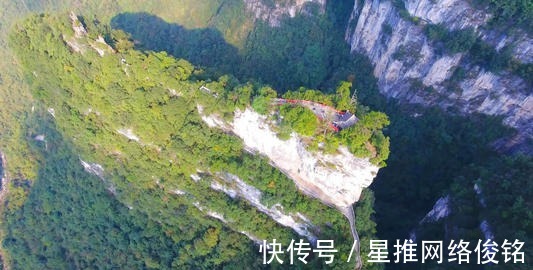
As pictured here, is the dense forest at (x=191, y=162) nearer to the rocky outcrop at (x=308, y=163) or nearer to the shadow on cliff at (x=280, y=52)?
the shadow on cliff at (x=280, y=52)

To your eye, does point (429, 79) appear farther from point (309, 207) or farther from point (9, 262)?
point (9, 262)

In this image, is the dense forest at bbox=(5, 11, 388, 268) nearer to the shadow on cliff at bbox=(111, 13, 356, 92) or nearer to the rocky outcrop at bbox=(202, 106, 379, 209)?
the rocky outcrop at bbox=(202, 106, 379, 209)

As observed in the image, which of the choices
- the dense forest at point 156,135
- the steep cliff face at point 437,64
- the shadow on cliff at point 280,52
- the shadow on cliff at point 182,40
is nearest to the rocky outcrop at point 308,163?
the dense forest at point 156,135

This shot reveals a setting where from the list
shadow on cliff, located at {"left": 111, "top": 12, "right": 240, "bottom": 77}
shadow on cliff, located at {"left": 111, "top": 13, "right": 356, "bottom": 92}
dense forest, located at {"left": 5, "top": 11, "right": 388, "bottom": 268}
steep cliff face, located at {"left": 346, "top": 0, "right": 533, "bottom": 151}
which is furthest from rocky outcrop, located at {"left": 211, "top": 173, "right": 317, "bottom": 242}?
steep cliff face, located at {"left": 346, "top": 0, "right": 533, "bottom": 151}

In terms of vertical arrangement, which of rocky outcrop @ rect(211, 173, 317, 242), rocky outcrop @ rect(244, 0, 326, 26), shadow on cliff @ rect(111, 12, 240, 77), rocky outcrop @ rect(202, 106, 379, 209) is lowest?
rocky outcrop @ rect(211, 173, 317, 242)

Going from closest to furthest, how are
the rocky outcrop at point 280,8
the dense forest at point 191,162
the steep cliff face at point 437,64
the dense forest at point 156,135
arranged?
the dense forest at point 191,162 → the dense forest at point 156,135 → the steep cliff face at point 437,64 → the rocky outcrop at point 280,8

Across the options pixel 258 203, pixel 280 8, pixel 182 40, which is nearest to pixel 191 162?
pixel 258 203

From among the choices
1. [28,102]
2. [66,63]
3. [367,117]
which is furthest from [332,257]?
[28,102]
